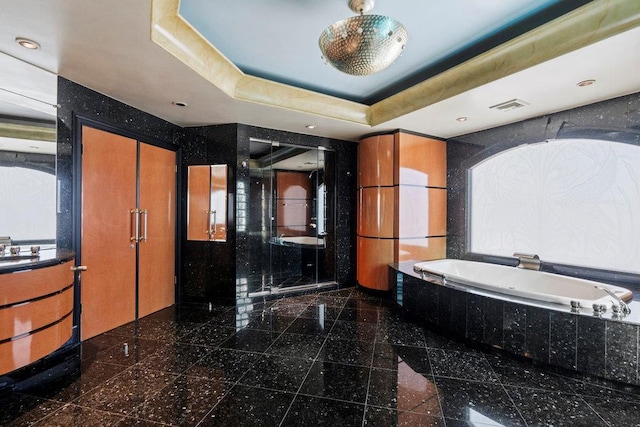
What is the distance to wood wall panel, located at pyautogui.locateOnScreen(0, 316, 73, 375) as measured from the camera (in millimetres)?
1710

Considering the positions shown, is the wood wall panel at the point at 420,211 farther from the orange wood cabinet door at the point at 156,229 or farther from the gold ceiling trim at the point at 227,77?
the orange wood cabinet door at the point at 156,229

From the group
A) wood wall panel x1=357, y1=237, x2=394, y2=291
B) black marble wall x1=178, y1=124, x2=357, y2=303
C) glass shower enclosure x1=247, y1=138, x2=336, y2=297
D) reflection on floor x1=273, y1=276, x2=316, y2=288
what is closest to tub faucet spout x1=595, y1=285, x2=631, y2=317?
wood wall panel x1=357, y1=237, x2=394, y2=291

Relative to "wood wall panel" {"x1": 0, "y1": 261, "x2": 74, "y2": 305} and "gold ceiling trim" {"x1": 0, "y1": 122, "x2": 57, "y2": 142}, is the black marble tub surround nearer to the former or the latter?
"wood wall panel" {"x1": 0, "y1": 261, "x2": 74, "y2": 305}

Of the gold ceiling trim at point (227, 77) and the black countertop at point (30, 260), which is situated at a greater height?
the gold ceiling trim at point (227, 77)

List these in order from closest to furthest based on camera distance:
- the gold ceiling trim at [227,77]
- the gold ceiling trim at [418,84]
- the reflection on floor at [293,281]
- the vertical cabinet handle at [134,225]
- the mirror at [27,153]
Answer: the gold ceiling trim at [418,84]
the gold ceiling trim at [227,77]
the mirror at [27,153]
the vertical cabinet handle at [134,225]
the reflection on floor at [293,281]

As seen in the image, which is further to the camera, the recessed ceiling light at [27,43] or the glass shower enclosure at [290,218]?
the glass shower enclosure at [290,218]

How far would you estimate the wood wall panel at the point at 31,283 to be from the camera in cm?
171

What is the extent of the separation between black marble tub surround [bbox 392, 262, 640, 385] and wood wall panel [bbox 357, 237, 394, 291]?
1171 millimetres

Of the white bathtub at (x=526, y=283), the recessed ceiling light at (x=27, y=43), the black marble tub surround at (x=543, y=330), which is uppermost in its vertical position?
the recessed ceiling light at (x=27, y=43)

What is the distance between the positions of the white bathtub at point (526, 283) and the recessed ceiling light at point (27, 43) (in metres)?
3.77

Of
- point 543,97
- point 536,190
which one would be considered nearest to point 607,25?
point 543,97

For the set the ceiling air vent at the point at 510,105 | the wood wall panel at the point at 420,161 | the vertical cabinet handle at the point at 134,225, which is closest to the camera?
the ceiling air vent at the point at 510,105

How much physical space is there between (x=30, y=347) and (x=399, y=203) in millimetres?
3756

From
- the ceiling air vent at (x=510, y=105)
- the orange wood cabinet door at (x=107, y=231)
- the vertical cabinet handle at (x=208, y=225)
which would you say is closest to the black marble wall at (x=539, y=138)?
the ceiling air vent at (x=510, y=105)
